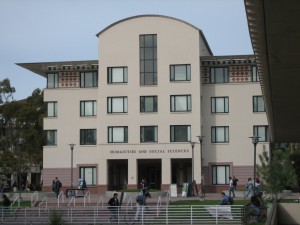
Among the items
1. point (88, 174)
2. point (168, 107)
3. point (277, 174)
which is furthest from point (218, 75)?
point (277, 174)

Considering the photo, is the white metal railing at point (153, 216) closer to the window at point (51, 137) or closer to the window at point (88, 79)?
the window at point (51, 137)

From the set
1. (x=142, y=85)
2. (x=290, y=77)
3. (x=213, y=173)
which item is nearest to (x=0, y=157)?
(x=142, y=85)

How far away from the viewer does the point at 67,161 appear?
189ft

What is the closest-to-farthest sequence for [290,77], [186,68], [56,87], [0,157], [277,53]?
[277,53] < [290,77] < [186,68] < [56,87] < [0,157]

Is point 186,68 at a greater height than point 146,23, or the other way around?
point 146,23

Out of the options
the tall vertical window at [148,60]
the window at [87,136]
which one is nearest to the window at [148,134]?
the tall vertical window at [148,60]

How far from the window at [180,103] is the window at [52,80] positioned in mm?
11491

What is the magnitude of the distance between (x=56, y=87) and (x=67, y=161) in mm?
6976

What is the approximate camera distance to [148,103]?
55.6m

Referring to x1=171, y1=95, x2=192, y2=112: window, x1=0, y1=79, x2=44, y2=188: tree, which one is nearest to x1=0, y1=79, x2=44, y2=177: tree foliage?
x1=0, y1=79, x2=44, y2=188: tree

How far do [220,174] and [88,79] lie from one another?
588 inches

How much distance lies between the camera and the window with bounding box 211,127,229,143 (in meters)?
55.5

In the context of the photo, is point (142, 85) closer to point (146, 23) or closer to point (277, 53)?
point (146, 23)

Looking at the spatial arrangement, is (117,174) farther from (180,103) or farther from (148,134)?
(180,103)
